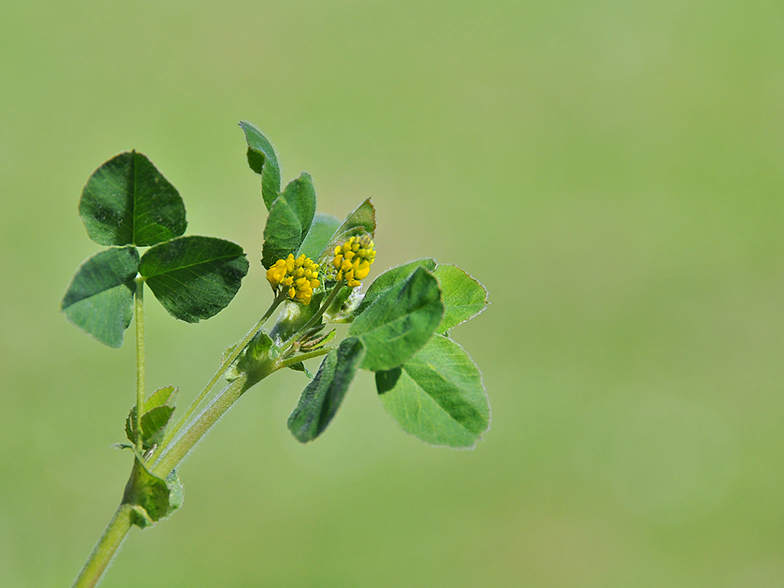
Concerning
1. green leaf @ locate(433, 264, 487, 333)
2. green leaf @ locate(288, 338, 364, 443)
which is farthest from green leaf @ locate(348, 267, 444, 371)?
green leaf @ locate(433, 264, 487, 333)

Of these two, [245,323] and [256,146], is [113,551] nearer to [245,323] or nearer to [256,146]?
[256,146]

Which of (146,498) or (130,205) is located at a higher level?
(130,205)

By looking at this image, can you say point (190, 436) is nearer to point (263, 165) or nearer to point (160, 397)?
point (160, 397)

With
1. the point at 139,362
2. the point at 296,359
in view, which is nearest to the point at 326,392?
the point at 296,359

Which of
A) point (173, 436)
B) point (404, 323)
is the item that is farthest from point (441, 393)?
point (173, 436)

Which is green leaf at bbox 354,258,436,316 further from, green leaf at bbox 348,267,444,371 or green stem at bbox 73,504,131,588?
green stem at bbox 73,504,131,588

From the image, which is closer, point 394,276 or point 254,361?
point 254,361

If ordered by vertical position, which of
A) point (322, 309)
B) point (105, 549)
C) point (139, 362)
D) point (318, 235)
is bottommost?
point (105, 549)
